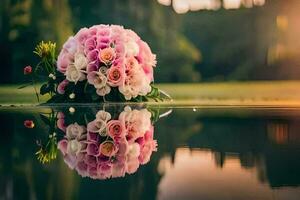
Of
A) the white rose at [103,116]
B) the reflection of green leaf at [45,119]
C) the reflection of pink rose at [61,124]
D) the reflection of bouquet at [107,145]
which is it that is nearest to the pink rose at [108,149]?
the reflection of bouquet at [107,145]

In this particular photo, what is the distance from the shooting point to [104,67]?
2.79 meters

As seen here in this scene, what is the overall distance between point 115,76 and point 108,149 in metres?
1.24

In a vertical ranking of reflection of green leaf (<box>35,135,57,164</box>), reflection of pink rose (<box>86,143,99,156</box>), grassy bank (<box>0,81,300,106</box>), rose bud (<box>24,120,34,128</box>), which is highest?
reflection of pink rose (<box>86,143,99,156</box>)

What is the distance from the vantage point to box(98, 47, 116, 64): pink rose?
2742 millimetres

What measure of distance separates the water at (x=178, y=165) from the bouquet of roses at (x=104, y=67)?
0.42 metres

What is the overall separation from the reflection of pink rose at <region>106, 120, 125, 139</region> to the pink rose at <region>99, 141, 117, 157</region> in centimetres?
13

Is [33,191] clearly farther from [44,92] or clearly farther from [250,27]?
[250,27]

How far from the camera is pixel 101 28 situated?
2.85 m

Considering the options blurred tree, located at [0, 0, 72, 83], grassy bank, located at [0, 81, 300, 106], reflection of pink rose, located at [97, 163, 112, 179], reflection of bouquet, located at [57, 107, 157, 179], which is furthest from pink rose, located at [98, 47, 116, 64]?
reflection of pink rose, located at [97, 163, 112, 179]

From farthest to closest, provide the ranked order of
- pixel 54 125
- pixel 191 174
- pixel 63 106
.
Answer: pixel 63 106, pixel 54 125, pixel 191 174

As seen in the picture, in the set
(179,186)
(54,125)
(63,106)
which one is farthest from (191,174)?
(63,106)

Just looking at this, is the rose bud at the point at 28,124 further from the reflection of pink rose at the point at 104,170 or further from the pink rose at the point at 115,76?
the reflection of pink rose at the point at 104,170

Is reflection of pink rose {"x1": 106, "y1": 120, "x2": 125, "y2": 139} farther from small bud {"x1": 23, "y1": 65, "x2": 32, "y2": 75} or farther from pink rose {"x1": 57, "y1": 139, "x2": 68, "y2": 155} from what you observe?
small bud {"x1": 23, "y1": 65, "x2": 32, "y2": 75}

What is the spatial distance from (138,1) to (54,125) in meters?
1.79
